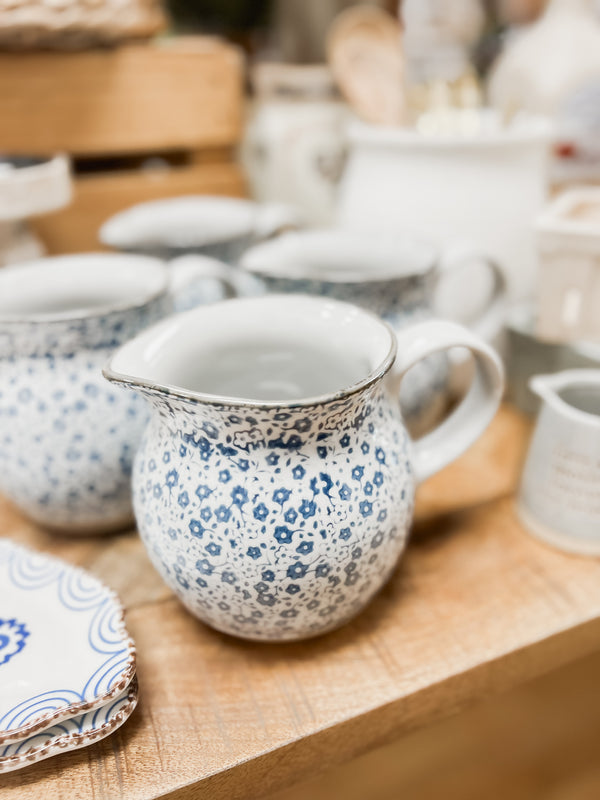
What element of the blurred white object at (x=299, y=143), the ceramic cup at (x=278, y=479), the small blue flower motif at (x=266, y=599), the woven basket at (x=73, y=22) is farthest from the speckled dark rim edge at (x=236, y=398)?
the blurred white object at (x=299, y=143)

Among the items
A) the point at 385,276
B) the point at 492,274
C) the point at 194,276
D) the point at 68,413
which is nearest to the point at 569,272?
the point at 492,274

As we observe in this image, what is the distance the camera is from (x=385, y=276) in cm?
51

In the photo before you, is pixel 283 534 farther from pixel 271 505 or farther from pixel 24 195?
pixel 24 195

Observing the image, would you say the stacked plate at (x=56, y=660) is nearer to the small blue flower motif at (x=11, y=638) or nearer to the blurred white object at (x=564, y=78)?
the small blue flower motif at (x=11, y=638)

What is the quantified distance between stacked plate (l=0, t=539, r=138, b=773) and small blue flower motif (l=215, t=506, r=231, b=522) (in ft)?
0.32

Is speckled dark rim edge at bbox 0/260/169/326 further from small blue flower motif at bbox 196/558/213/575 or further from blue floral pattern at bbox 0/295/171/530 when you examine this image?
small blue flower motif at bbox 196/558/213/575

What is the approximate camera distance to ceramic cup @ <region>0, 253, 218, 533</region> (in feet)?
1.54

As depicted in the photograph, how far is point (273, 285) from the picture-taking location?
54 cm

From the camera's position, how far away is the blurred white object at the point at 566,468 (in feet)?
1.61

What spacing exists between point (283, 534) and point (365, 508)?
0.05m

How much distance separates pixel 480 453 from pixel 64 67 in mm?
631

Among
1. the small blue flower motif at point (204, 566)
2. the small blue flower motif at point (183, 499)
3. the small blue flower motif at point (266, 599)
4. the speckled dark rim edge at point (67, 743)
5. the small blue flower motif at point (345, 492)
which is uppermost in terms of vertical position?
the small blue flower motif at point (345, 492)

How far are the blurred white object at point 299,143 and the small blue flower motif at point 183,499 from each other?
61 cm

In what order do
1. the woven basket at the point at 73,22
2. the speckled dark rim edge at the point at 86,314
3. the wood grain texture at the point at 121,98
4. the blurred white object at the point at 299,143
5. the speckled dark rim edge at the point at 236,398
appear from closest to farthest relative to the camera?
the speckled dark rim edge at the point at 236,398 → the speckled dark rim edge at the point at 86,314 → the woven basket at the point at 73,22 → the wood grain texture at the point at 121,98 → the blurred white object at the point at 299,143
